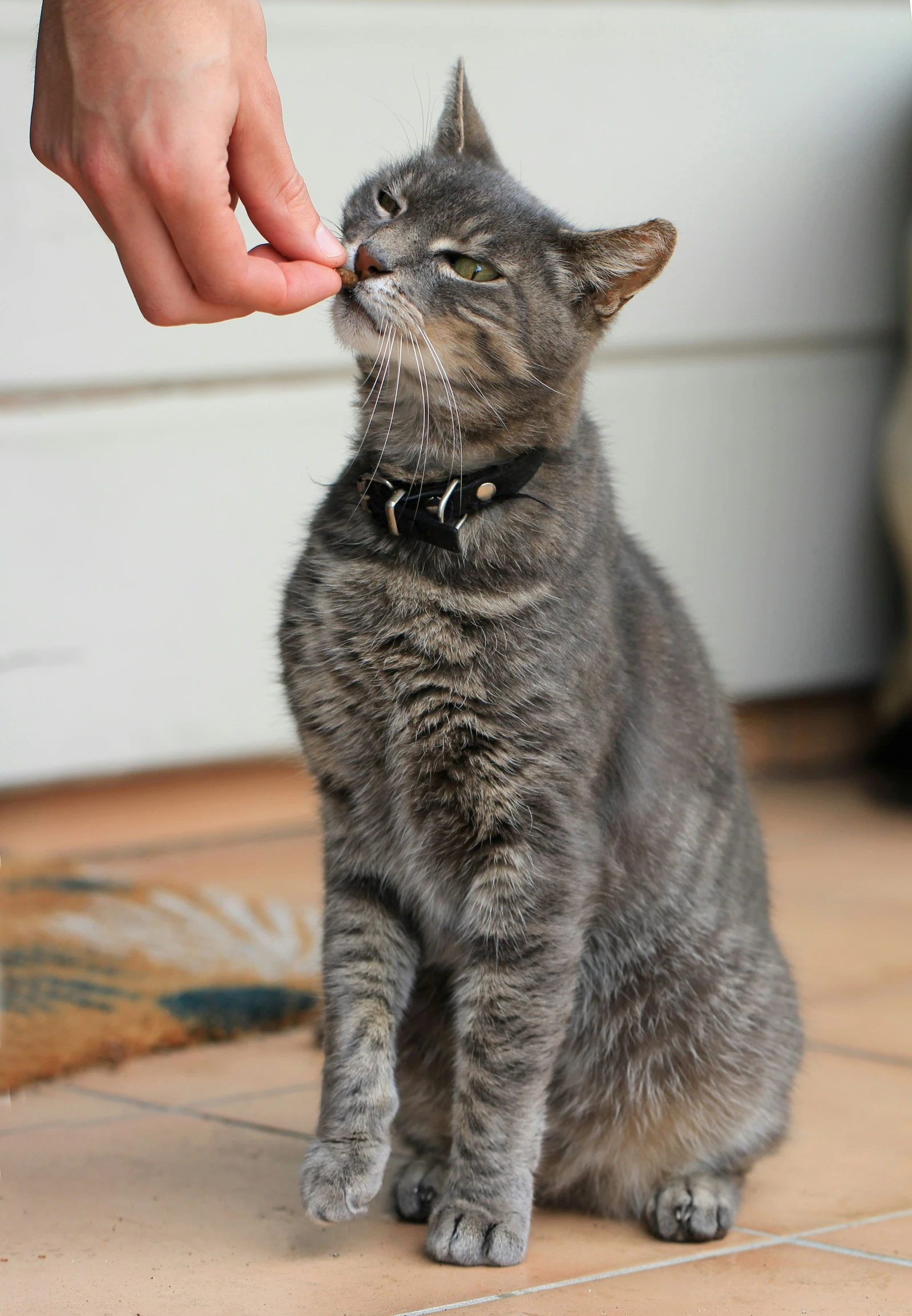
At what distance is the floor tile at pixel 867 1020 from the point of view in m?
2.03

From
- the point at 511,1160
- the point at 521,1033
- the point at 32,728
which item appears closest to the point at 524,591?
the point at 521,1033

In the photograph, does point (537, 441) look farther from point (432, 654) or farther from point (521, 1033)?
point (521, 1033)

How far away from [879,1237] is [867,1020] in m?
0.70

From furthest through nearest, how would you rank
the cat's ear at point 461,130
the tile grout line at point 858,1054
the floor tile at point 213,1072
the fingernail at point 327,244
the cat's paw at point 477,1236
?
1. the tile grout line at point 858,1054
2. the floor tile at point 213,1072
3. the cat's ear at point 461,130
4. the cat's paw at point 477,1236
5. the fingernail at point 327,244

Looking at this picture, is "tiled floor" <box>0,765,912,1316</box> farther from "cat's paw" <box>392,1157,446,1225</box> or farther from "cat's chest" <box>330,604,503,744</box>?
"cat's chest" <box>330,604,503,744</box>

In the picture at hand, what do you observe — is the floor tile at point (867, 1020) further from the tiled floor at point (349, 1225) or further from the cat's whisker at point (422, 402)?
the cat's whisker at point (422, 402)

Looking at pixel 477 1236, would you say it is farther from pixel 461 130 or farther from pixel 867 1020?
pixel 461 130

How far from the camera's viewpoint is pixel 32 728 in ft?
9.02

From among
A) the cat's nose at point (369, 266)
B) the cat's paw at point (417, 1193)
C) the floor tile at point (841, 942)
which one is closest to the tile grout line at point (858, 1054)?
the floor tile at point (841, 942)

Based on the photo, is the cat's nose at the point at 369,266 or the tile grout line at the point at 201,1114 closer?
the cat's nose at the point at 369,266

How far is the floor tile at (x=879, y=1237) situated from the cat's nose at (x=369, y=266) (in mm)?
1025

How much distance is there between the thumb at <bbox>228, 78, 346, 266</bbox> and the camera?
3.78ft

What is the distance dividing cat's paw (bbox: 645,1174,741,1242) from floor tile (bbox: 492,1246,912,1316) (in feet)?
0.17

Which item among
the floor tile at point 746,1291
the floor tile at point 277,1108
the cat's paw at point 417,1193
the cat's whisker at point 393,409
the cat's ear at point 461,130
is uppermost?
the cat's ear at point 461,130
